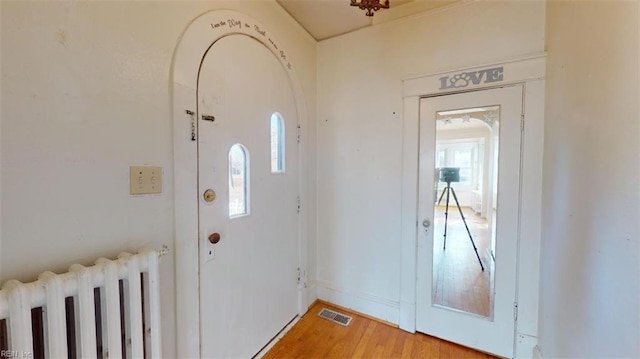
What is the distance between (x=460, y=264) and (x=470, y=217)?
0.40 metres

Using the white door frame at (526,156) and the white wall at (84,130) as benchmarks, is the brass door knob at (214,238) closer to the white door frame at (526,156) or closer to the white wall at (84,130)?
the white wall at (84,130)

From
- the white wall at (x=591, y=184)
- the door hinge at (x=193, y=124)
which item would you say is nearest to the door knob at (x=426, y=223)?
the white wall at (x=591, y=184)

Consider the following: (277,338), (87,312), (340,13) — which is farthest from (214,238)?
(340,13)

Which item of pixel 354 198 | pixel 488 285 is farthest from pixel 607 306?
pixel 354 198

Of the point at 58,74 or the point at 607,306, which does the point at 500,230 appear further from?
the point at 58,74

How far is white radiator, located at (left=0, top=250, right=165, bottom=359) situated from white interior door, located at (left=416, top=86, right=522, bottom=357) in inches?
74.2

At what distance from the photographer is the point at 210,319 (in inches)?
57.6

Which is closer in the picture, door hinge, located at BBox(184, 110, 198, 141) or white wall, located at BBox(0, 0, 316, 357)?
white wall, located at BBox(0, 0, 316, 357)

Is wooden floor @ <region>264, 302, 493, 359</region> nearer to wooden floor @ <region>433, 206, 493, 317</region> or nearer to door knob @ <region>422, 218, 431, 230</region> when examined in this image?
wooden floor @ <region>433, 206, 493, 317</region>

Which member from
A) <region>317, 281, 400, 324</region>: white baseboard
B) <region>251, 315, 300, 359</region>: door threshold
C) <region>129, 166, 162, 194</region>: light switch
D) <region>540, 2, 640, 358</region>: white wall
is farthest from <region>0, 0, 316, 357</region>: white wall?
<region>540, 2, 640, 358</region>: white wall

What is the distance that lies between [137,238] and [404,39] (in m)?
2.36

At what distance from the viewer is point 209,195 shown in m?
1.42

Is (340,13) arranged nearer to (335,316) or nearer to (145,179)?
(145,179)

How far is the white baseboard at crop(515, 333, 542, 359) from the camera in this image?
171cm
